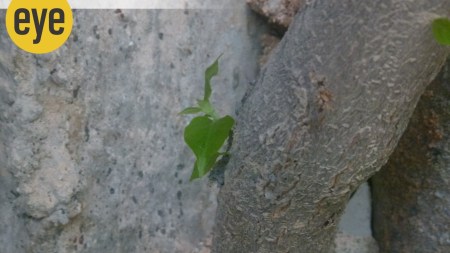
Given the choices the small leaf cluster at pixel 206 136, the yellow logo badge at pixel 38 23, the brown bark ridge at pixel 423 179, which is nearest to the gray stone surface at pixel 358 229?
the brown bark ridge at pixel 423 179

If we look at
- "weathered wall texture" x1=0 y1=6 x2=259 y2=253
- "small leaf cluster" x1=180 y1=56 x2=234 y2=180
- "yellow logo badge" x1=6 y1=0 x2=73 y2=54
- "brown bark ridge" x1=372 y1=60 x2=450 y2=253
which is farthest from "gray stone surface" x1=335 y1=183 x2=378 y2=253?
"yellow logo badge" x1=6 y1=0 x2=73 y2=54

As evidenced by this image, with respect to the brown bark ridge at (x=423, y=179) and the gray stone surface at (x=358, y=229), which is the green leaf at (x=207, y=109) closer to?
the brown bark ridge at (x=423, y=179)

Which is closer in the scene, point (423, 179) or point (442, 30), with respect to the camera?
point (442, 30)

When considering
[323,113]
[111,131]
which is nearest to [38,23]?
[111,131]

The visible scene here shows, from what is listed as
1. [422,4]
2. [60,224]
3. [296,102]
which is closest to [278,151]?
[296,102]

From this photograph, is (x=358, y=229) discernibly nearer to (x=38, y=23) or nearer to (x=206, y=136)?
(x=206, y=136)
